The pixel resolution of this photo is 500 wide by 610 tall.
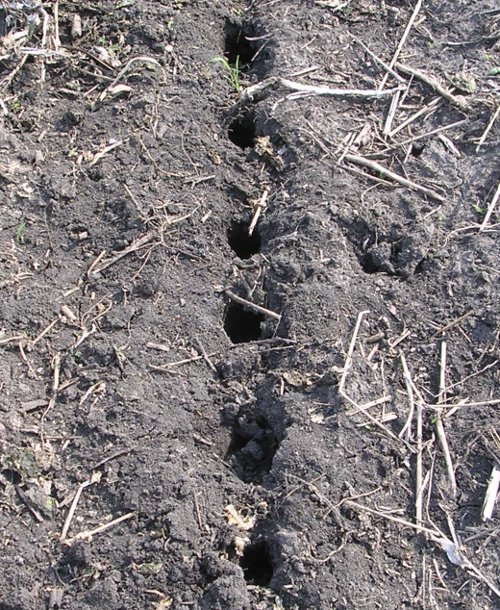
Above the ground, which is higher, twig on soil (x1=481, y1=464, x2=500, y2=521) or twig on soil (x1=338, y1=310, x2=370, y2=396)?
twig on soil (x1=338, y1=310, x2=370, y2=396)

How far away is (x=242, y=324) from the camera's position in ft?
10.3

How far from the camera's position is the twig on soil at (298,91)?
351 cm

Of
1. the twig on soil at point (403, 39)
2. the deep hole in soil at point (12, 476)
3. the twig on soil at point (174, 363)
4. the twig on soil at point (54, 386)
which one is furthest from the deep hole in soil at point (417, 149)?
the deep hole in soil at point (12, 476)

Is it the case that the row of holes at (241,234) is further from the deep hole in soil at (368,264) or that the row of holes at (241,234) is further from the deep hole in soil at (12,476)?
the deep hole in soil at (12,476)

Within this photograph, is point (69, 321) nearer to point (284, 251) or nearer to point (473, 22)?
point (284, 251)

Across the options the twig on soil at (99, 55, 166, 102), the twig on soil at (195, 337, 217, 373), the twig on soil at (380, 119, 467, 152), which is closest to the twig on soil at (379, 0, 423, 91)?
the twig on soil at (380, 119, 467, 152)

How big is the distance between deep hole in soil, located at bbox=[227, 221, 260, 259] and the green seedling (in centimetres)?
73

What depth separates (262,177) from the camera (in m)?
3.36

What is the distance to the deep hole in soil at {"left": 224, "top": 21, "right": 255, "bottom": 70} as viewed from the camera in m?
3.82

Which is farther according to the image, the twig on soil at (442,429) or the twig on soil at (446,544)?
the twig on soil at (442,429)

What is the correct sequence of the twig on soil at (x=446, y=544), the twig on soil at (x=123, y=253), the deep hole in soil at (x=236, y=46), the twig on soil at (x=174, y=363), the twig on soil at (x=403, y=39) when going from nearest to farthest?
1. the twig on soil at (x=446, y=544)
2. the twig on soil at (x=174, y=363)
3. the twig on soil at (x=123, y=253)
4. the twig on soil at (x=403, y=39)
5. the deep hole in soil at (x=236, y=46)

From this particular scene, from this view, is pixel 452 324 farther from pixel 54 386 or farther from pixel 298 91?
pixel 54 386

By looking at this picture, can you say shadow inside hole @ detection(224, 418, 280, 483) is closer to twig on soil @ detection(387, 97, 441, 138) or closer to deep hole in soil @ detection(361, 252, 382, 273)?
deep hole in soil @ detection(361, 252, 382, 273)

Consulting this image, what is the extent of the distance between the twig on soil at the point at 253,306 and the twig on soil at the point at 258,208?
0.33m
